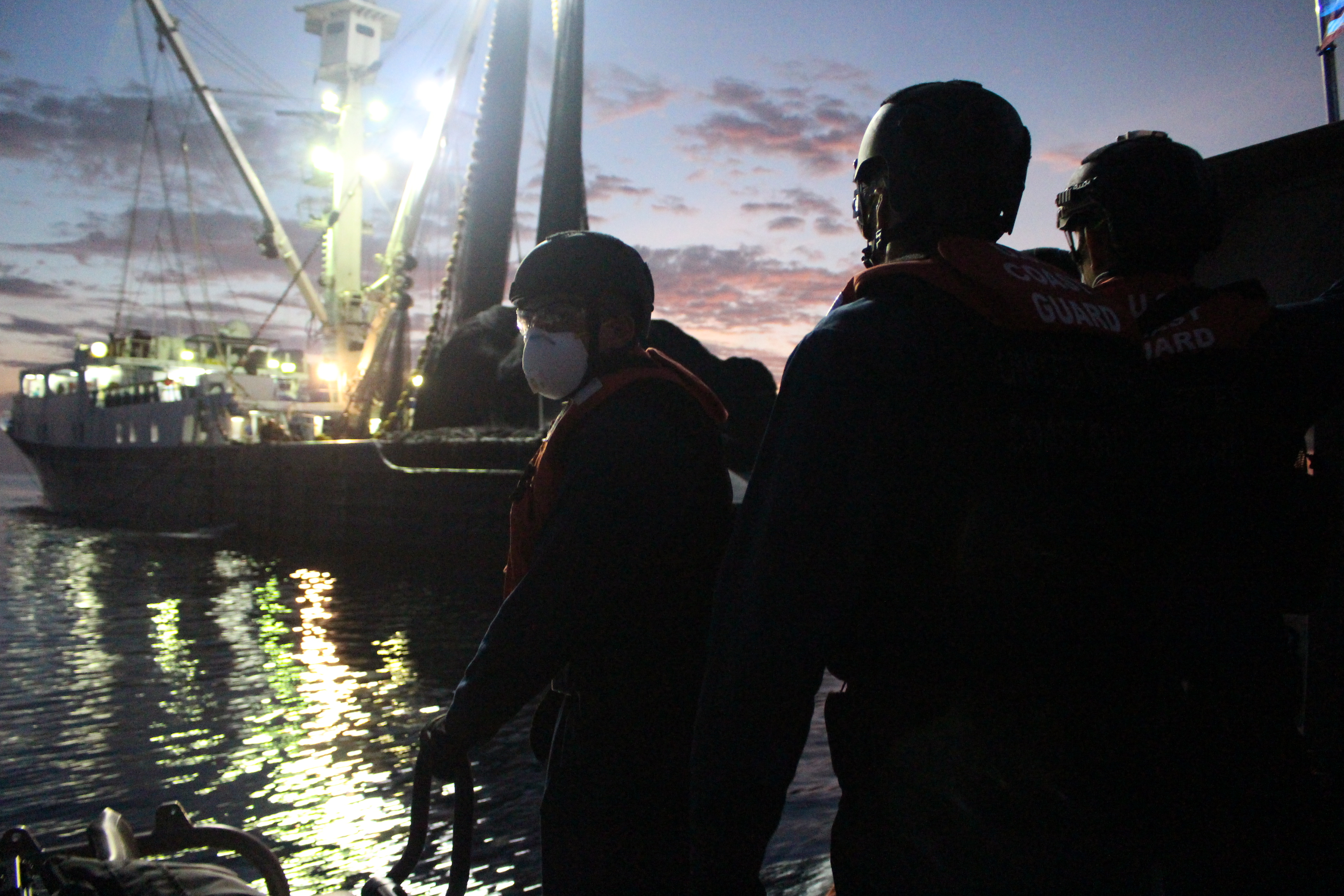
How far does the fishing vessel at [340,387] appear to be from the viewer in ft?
81.4

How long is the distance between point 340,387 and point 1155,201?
1814 inches

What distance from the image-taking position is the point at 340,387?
145 ft

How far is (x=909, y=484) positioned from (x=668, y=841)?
1.40 meters

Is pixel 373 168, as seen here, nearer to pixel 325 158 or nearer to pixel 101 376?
pixel 325 158

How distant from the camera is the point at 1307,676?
2.80 metres

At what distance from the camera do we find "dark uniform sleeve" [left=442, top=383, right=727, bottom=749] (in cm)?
200

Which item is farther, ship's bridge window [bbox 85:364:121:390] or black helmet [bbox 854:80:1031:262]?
ship's bridge window [bbox 85:364:121:390]

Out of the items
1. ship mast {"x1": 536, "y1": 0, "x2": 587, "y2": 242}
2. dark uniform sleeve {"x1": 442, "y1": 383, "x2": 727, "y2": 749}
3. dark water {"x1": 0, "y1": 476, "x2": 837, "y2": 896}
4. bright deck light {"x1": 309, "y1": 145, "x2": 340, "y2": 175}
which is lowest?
dark water {"x1": 0, "y1": 476, "x2": 837, "y2": 896}

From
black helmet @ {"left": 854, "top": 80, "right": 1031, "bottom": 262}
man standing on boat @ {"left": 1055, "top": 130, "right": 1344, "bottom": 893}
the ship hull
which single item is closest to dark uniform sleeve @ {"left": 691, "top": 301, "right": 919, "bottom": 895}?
black helmet @ {"left": 854, "top": 80, "right": 1031, "bottom": 262}

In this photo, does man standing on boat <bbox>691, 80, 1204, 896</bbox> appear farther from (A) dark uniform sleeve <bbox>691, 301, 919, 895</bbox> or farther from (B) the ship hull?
(B) the ship hull

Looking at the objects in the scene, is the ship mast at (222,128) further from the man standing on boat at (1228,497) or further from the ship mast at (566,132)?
the man standing on boat at (1228,497)

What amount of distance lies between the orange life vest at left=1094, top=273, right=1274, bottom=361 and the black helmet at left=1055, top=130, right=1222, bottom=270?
0.19 ft

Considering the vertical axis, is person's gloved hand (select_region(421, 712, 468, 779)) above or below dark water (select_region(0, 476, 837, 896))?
above

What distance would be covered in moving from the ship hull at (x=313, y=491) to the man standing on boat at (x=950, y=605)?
19448mm
